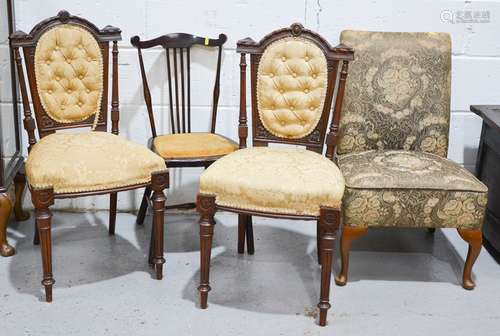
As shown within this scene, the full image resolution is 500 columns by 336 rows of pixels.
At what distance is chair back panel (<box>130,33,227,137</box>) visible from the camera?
114 inches

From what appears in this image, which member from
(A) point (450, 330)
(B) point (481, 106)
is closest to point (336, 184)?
(A) point (450, 330)

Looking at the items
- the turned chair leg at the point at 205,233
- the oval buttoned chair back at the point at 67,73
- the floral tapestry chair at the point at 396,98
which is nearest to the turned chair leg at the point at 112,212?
the oval buttoned chair back at the point at 67,73

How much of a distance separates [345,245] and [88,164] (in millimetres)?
995

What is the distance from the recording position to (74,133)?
2.71 m

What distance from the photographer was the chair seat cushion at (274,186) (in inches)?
88.6

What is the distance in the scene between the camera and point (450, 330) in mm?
2320

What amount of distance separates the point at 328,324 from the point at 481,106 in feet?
4.15

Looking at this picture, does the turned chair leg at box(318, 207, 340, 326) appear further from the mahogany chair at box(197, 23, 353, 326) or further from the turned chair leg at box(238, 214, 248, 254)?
the turned chair leg at box(238, 214, 248, 254)

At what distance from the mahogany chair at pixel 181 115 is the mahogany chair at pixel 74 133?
15cm

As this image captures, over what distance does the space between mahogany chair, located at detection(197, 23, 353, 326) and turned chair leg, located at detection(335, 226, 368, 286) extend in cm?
14

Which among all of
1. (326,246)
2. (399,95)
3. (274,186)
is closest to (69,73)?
(274,186)

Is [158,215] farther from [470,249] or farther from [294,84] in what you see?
[470,249]

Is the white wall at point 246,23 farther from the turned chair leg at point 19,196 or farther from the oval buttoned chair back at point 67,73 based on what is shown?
the turned chair leg at point 19,196

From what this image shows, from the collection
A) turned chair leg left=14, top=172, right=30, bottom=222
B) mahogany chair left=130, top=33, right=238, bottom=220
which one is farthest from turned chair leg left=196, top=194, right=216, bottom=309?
turned chair leg left=14, top=172, right=30, bottom=222
